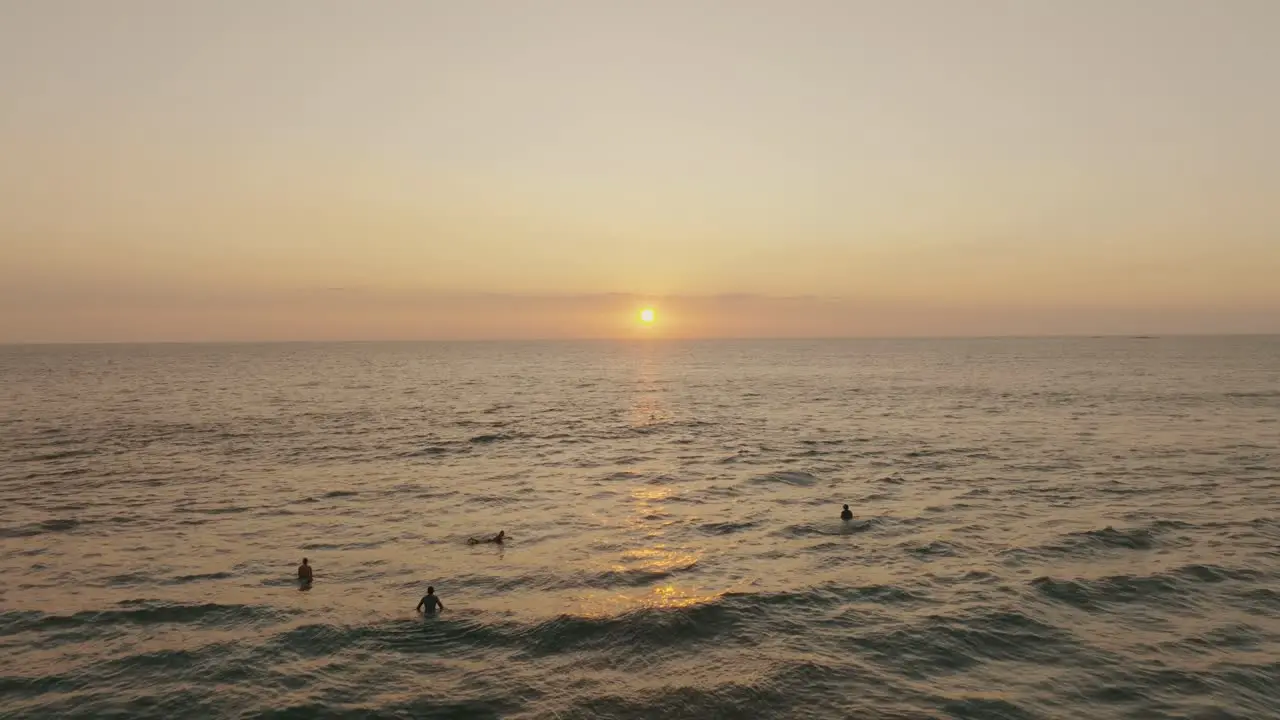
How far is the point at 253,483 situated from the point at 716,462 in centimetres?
3517

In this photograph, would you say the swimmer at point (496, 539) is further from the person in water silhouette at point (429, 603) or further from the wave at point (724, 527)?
the wave at point (724, 527)

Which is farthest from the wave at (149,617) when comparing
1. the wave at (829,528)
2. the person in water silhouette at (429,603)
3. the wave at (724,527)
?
the wave at (829,528)

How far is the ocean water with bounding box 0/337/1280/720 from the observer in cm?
2217

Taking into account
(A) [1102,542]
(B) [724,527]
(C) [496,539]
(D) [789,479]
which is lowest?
(B) [724,527]

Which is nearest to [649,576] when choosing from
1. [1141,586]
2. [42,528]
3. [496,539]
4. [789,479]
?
[496,539]

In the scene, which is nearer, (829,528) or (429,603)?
(429,603)

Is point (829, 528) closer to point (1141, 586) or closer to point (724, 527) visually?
point (724, 527)

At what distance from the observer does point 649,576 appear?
32.3m

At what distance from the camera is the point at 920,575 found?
105 ft

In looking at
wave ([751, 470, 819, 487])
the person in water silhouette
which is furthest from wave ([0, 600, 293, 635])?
wave ([751, 470, 819, 487])

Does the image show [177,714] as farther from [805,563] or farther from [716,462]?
[716,462]

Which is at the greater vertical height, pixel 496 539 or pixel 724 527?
pixel 496 539

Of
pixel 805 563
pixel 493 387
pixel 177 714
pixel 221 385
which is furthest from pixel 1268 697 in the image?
pixel 221 385

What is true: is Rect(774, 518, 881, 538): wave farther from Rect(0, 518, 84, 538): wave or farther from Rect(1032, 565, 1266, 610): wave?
Rect(0, 518, 84, 538): wave
